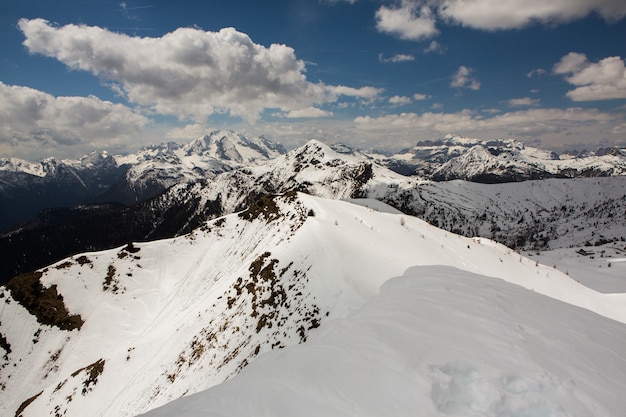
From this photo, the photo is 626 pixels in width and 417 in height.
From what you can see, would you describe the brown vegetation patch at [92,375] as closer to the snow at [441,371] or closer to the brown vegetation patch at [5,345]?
the brown vegetation patch at [5,345]

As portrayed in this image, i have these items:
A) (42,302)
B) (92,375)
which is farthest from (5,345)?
(92,375)

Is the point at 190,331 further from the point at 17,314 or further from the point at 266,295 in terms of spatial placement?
the point at 17,314

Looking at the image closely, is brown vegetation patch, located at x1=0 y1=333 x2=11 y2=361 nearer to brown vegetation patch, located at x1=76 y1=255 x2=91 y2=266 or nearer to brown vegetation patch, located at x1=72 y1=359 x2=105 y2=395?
brown vegetation patch, located at x1=76 y1=255 x2=91 y2=266

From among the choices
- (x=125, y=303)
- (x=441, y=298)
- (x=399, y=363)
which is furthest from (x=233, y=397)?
(x=125, y=303)

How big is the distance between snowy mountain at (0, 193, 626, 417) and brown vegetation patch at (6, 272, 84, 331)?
0.86ft

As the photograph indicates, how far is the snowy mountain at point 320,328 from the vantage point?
5375 mm

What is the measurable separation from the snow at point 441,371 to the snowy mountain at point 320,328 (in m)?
0.04

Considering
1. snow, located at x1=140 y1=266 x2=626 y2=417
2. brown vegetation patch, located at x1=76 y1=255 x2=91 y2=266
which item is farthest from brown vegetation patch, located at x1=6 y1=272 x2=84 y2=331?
snow, located at x1=140 y1=266 x2=626 y2=417

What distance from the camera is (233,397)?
551cm

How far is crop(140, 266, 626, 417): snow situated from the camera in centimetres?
496

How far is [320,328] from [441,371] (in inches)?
181

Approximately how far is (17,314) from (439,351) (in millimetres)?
83169

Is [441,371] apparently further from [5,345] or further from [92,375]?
[5,345]

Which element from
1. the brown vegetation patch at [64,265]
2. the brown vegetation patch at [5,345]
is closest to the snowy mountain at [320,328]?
the brown vegetation patch at [5,345]
